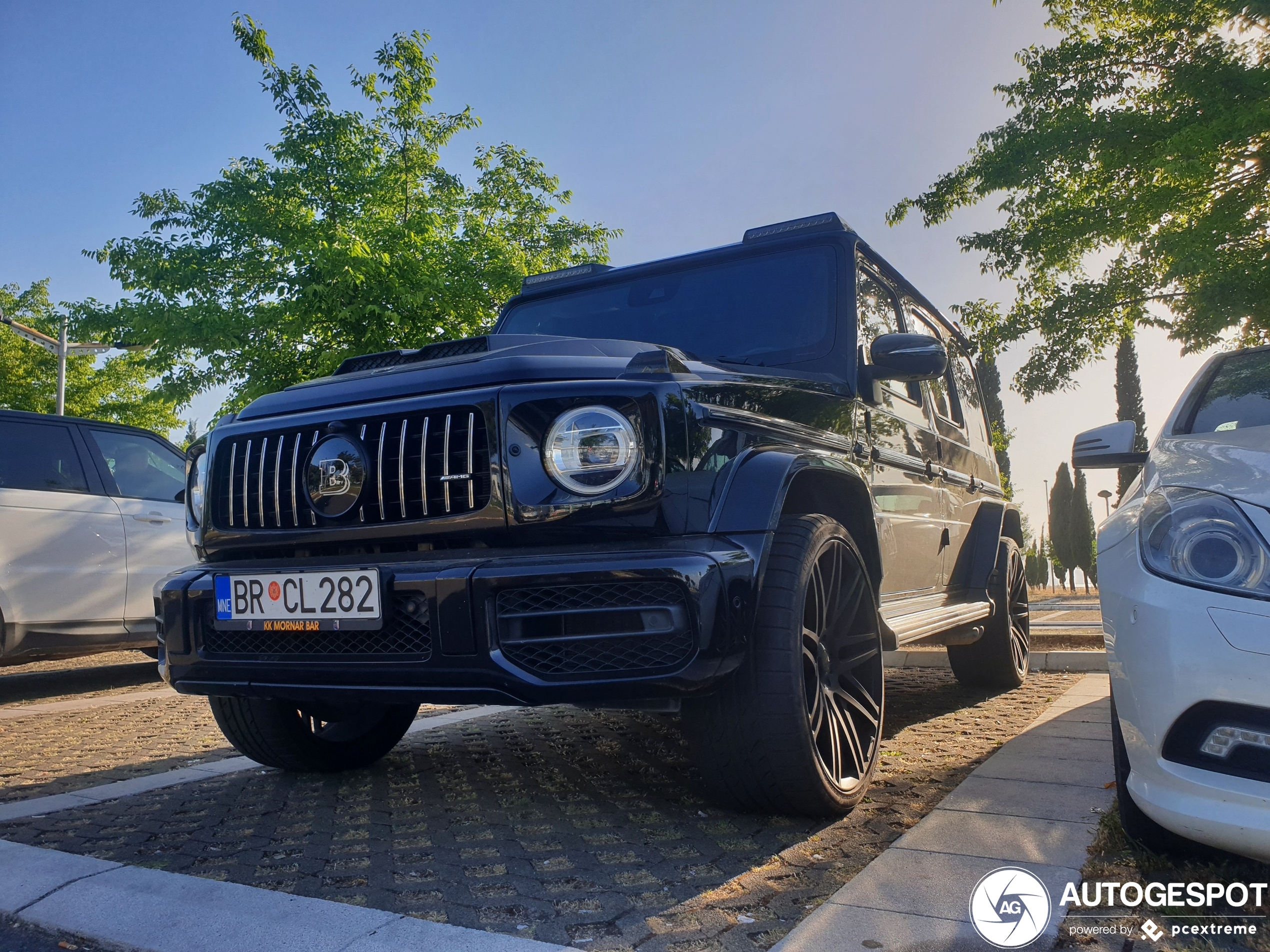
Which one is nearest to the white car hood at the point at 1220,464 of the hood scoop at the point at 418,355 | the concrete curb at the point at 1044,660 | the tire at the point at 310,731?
the hood scoop at the point at 418,355

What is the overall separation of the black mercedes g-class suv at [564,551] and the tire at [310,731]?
0.02 m

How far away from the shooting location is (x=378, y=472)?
2736 millimetres

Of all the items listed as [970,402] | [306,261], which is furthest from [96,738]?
[306,261]

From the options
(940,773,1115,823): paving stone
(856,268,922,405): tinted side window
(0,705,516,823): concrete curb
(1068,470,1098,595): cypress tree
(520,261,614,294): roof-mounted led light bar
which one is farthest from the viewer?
(1068,470,1098,595): cypress tree

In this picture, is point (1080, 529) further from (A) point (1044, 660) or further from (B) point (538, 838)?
(B) point (538, 838)

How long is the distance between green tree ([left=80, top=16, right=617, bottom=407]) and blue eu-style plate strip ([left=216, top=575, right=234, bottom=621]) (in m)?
10.5

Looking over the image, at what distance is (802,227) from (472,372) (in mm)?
1916

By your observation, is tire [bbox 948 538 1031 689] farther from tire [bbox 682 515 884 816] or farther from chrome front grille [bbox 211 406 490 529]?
chrome front grille [bbox 211 406 490 529]

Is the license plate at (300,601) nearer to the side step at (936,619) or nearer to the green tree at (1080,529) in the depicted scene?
the side step at (936,619)

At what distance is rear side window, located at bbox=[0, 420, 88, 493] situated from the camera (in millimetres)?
6082

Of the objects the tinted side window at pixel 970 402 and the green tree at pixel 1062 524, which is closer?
the tinted side window at pixel 970 402

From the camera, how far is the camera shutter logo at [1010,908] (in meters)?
1.98

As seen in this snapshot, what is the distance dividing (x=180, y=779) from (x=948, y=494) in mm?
3806

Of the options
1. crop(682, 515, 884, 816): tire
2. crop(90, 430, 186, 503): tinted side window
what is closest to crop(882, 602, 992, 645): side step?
crop(682, 515, 884, 816): tire
